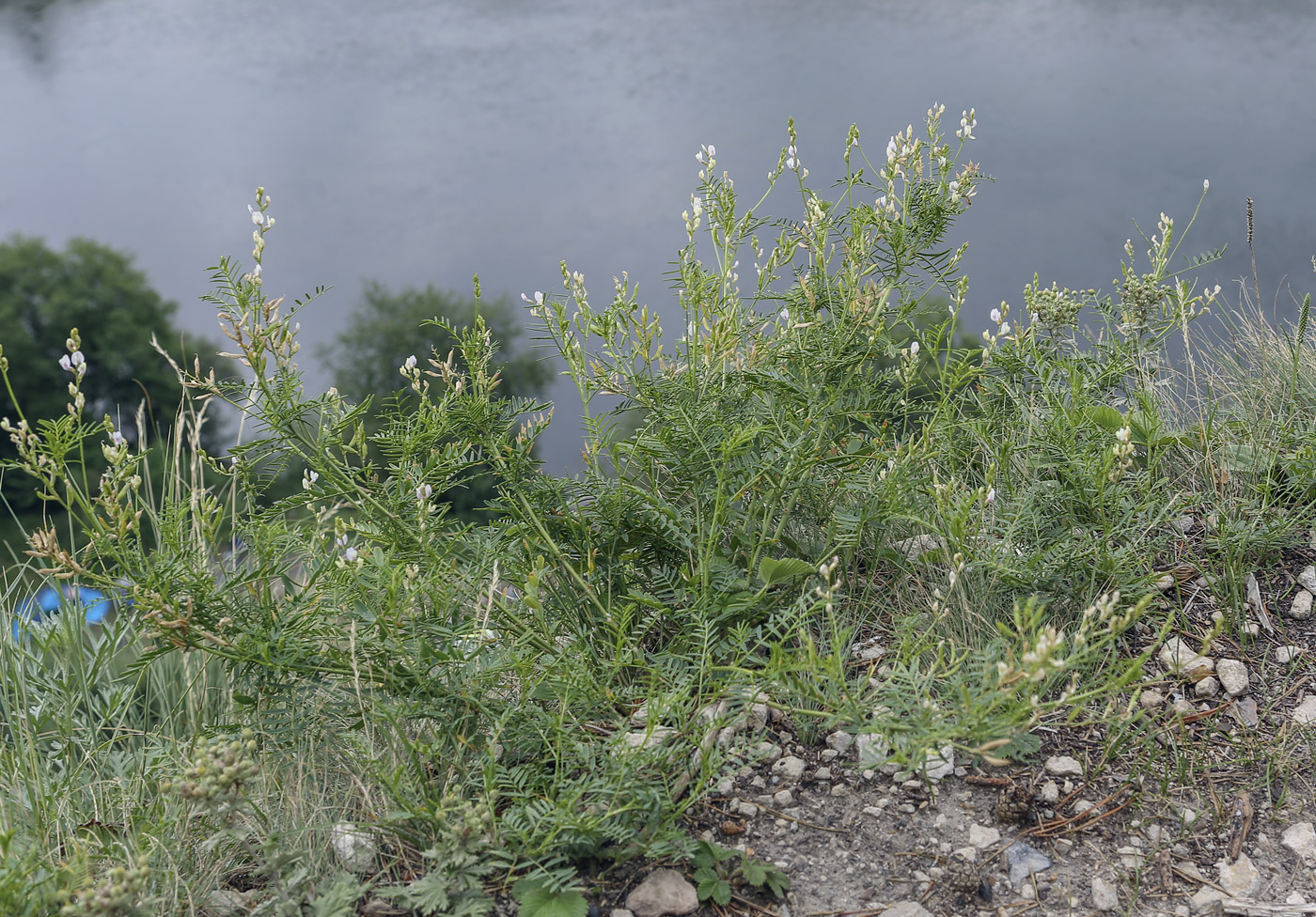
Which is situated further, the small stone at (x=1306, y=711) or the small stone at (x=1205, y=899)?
the small stone at (x=1306, y=711)

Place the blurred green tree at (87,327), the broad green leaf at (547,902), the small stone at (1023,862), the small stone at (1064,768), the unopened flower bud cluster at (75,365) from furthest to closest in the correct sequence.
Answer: the blurred green tree at (87,327), the small stone at (1064,768), the small stone at (1023,862), the unopened flower bud cluster at (75,365), the broad green leaf at (547,902)

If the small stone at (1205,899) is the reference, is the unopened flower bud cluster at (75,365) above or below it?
above

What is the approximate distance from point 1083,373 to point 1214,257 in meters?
0.67

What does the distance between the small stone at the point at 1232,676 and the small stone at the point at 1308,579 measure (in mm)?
471

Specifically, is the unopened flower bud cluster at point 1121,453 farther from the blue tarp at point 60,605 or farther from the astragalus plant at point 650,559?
the blue tarp at point 60,605

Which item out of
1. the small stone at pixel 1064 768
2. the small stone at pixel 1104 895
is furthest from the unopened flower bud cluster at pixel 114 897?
the small stone at pixel 1064 768

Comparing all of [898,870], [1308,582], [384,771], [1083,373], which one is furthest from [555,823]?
[1308,582]

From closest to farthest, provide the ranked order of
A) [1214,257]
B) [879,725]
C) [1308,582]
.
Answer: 1. [879,725]
2. [1308,582]
3. [1214,257]

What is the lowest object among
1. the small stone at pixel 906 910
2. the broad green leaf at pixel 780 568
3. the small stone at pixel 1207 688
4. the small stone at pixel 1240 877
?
the small stone at pixel 1240 877

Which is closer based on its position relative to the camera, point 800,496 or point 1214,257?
point 800,496

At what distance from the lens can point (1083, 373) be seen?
286 cm

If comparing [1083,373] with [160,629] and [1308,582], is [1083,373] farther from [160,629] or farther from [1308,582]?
[160,629]

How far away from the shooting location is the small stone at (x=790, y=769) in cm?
227

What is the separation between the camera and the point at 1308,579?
2.83 metres
